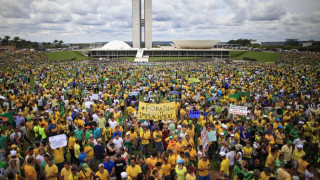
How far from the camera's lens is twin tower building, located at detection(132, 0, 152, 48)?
92.4m

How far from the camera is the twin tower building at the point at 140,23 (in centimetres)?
9238

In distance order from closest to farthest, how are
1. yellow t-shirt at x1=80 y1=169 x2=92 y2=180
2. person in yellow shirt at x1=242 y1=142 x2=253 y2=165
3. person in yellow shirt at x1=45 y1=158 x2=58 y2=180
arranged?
yellow t-shirt at x1=80 y1=169 x2=92 y2=180 → person in yellow shirt at x1=45 y1=158 x2=58 y2=180 → person in yellow shirt at x1=242 y1=142 x2=253 y2=165

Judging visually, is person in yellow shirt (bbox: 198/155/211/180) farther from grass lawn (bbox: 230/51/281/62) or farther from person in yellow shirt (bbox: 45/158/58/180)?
grass lawn (bbox: 230/51/281/62)

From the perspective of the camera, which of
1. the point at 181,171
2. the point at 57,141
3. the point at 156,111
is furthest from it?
the point at 156,111

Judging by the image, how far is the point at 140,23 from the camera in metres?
95.8

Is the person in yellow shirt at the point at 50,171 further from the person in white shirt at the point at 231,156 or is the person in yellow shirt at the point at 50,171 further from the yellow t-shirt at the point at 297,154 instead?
the yellow t-shirt at the point at 297,154

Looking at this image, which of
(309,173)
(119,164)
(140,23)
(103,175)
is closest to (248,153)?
(309,173)

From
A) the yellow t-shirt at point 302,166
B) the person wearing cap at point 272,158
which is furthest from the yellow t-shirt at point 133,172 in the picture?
the yellow t-shirt at point 302,166

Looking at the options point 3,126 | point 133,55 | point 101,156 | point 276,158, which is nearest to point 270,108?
point 276,158

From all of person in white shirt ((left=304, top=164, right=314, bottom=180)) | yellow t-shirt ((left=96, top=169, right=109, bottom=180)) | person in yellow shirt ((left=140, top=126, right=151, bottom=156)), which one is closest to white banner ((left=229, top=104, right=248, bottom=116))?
person in yellow shirt ((left=140, top=126, right=151, bottom=156))

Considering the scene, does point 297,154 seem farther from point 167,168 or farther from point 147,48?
point 147,48

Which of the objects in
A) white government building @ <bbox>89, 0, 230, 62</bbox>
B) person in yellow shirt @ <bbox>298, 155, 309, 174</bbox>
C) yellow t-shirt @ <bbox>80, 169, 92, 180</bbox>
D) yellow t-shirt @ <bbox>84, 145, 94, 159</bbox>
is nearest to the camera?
yellow t-shirt @ <bbox>80, 169, 92, 180</bbox>

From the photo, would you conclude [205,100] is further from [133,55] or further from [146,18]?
[146,18]

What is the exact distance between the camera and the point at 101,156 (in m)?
7.50
